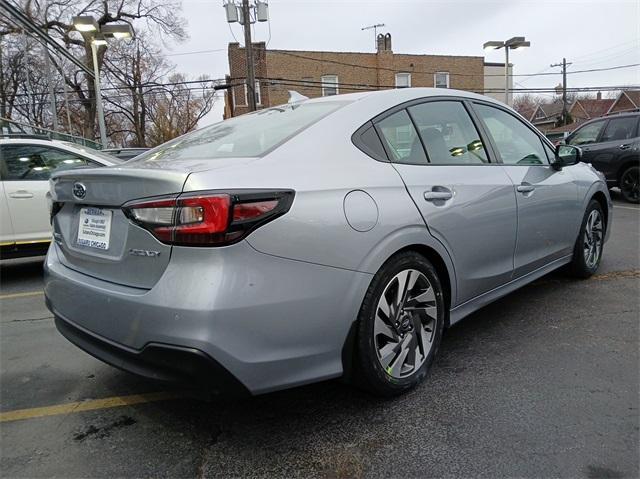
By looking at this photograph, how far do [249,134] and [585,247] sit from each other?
10.8ft

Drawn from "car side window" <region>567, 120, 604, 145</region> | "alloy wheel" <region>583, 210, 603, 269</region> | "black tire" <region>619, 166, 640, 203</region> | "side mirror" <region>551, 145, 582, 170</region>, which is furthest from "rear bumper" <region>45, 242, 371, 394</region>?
"car side window" <region>567, 120, 604, 145</region>

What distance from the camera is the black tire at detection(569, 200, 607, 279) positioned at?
412 cm

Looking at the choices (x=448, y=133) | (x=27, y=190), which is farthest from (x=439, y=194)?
(x=27, y=190)

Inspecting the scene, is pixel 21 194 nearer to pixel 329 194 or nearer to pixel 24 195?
pixel 24 195

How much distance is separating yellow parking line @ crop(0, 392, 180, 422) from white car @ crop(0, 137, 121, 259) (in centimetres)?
340

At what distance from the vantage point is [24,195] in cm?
535

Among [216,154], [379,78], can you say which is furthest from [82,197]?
[379,78]

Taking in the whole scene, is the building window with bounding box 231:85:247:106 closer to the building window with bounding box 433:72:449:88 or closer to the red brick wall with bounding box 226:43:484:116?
the red brick wall with bounding box 226:43:484:116

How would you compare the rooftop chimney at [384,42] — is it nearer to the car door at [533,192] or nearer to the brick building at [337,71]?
the brick building at [337,71]

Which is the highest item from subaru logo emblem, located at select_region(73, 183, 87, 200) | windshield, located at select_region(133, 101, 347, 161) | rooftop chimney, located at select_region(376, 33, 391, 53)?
rooftop chimney, located at select_region(376, 33, 391, 53)

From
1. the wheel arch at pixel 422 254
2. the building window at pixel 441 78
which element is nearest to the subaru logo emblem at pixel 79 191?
the wheel arch at pixel 422 254

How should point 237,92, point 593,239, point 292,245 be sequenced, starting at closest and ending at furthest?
point 292,245
point 593,239
point 237,92

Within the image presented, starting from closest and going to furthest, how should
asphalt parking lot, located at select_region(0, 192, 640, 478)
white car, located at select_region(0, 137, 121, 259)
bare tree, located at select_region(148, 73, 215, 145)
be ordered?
asphalt parking lot, located at select_region(0, 192, 640, 478) < white car, located at select_region(0, 137, 121, 259) < bare tree, located at select_region(148, 73, 215, 145)

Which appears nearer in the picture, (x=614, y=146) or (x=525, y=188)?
(x=525, y=188)
